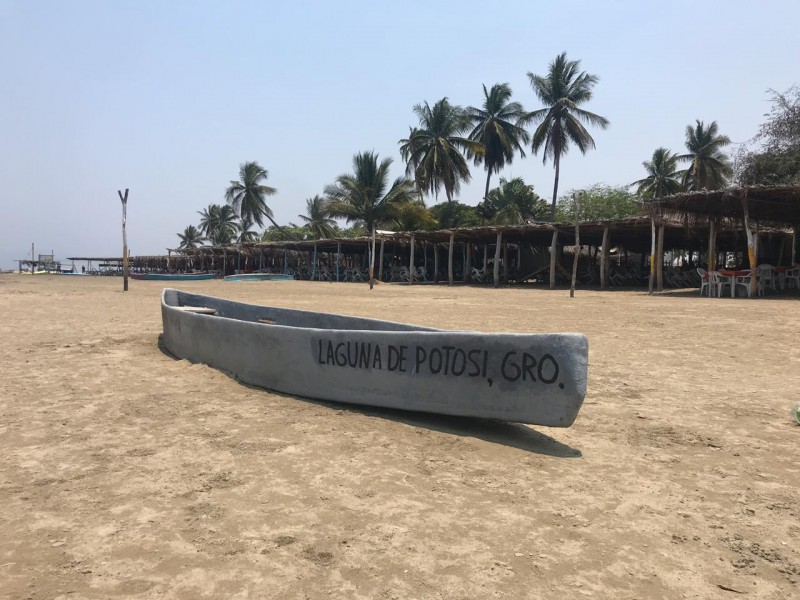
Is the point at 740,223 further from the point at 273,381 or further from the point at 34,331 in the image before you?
the point at 34,331

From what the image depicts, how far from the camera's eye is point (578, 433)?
12.0 ft

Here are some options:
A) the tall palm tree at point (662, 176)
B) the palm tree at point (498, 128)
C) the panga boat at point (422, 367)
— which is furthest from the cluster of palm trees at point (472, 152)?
the panga boat at point (422, 367)

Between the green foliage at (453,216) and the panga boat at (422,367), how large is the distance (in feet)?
108

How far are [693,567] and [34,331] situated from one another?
9.35 meters

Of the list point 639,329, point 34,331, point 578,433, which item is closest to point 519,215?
point 639,329

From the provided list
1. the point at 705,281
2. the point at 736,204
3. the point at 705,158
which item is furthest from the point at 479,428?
the point at 705,158

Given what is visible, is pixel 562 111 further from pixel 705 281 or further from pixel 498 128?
pixel 705 281

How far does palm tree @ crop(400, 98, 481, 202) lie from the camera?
3447 centimetres

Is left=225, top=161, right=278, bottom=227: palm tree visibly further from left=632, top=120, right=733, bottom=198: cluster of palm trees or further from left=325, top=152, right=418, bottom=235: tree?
left=632, top=120, right=733, bottom=198: cluster of palm trees

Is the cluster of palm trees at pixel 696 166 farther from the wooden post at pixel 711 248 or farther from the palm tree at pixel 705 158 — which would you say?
the wooden post at pixel 711 248

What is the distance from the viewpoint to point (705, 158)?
3684 centimetres

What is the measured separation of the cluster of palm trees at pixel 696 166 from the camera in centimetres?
3641

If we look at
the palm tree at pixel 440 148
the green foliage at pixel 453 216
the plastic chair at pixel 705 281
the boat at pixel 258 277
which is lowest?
the boat at pixel 258 277

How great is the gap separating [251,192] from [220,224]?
1991 centimetres
